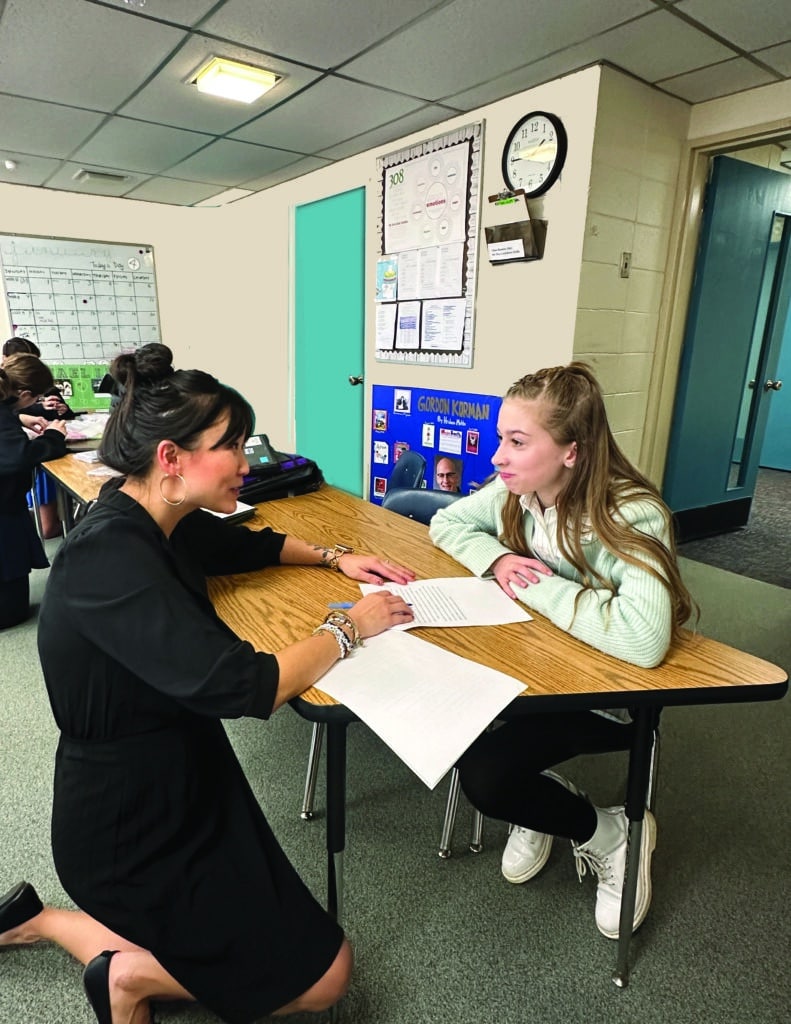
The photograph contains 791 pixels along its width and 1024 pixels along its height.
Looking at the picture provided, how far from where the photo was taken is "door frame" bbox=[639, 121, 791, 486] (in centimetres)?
304

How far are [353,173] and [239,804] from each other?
13.0 feet

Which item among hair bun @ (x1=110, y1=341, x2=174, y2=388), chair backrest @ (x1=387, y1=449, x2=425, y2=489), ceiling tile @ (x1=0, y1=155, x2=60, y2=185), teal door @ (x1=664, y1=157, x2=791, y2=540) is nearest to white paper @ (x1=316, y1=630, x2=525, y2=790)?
hair bun @ (x1=110, y1=341, x2=174, y2=388)

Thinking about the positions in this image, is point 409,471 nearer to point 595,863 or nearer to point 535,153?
point 595,863

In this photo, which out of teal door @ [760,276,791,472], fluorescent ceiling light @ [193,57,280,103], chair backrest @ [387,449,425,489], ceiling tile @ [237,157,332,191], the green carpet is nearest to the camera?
the green carpet

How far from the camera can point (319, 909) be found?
3.73 feet

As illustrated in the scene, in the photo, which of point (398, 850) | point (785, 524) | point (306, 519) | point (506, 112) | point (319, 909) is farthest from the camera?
point (785, 524)

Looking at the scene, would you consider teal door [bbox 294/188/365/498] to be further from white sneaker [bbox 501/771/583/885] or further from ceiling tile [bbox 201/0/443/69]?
white sneaker [bbox 501/771/583/885]

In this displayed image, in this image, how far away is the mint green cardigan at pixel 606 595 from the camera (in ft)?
3.71

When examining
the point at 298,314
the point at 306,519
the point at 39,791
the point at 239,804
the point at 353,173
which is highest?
the point at 353,173

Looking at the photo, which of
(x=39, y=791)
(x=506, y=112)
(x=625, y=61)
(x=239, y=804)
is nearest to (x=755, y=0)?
(x=625, y=61)

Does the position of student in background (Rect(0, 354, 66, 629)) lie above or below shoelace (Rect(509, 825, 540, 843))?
above

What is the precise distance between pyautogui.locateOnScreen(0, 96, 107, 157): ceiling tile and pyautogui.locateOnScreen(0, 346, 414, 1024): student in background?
302 cm

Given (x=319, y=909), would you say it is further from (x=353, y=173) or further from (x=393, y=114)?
(x=353, y=173)

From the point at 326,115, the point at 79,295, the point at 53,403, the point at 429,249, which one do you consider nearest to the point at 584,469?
the point at 429,249
